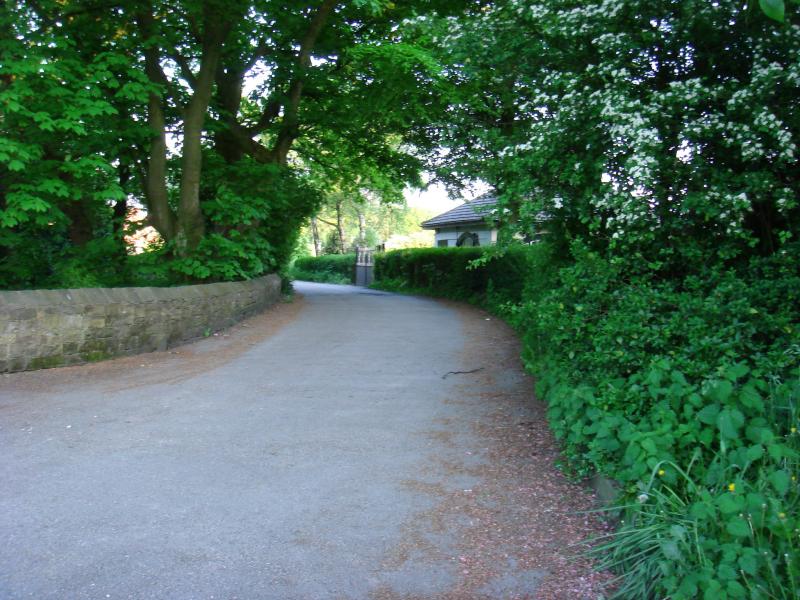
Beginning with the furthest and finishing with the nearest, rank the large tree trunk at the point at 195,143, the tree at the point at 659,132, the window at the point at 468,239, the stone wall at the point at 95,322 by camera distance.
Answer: the window at the point at 468,239, the large tree trunk at the point at 195,143, the stone wall at the point at 95,322, the tree at the point at 659,132

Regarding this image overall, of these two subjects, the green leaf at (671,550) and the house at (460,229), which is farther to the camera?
the house at (460,229)

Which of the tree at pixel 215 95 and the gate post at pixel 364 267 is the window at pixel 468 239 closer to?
the gate post at pixel 364 267

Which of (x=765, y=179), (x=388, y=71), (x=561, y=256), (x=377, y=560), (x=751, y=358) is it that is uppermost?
(x=388, y=71)

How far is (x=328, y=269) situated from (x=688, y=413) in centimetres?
3703

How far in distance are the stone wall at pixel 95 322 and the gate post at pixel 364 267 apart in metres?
22.0

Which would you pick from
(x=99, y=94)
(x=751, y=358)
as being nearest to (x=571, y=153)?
(x=751, y=358)

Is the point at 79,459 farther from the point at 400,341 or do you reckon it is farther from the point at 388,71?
the point at 388,71

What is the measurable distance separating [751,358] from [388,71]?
1063 cm

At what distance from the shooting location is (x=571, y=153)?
6.64 m

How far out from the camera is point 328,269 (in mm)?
40531

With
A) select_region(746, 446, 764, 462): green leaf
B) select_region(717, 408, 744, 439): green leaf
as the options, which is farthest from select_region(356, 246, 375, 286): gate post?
select_region(746, 446, 764, 462): green leaf

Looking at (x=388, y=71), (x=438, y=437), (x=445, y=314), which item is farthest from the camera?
(x=445, y=314)

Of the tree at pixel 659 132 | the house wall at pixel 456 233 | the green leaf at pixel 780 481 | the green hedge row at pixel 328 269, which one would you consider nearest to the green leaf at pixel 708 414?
the green leaf at pixel 780 481

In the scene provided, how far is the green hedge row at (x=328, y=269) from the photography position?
37.1m
